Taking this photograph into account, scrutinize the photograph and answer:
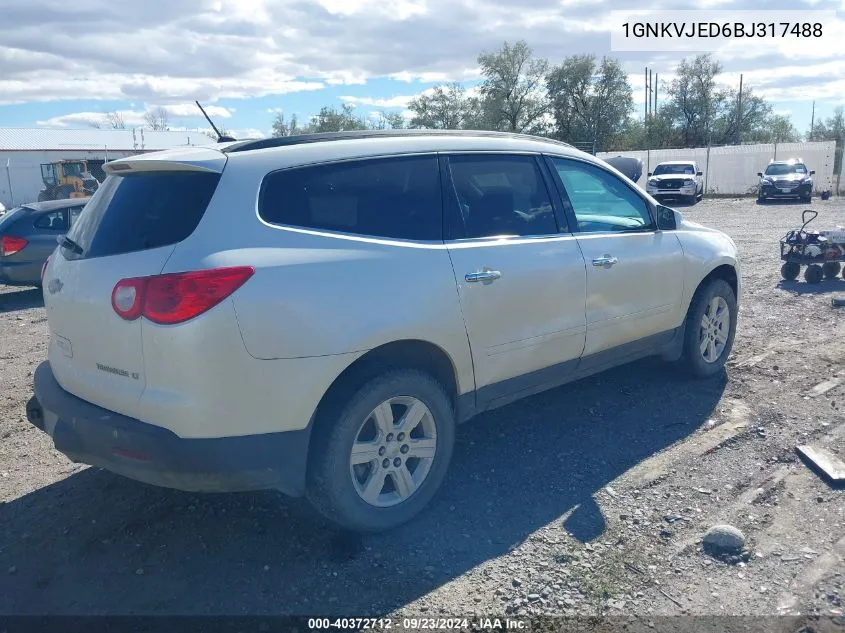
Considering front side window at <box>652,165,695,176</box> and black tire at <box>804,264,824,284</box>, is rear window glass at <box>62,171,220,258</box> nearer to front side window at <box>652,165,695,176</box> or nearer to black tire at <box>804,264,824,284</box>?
black tire at <box>804,264,824,284</box>

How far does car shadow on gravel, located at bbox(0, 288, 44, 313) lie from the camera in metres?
10.3

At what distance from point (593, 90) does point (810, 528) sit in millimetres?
50025

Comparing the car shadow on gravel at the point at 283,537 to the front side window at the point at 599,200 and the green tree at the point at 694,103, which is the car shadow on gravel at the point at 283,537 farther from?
the green tree at the point at 694,103

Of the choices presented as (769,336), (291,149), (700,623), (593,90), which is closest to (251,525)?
(291,149)

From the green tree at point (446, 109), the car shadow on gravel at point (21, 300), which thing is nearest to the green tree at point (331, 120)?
the green tree at point (446, 109)

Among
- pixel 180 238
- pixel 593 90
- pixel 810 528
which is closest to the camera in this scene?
pixel 180 238

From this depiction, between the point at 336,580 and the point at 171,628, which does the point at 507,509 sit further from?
the point at 171,628

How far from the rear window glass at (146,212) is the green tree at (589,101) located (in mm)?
48069

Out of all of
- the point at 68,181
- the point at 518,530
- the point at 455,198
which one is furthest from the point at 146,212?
the point at 68,181

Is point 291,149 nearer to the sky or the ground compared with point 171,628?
nearer to the sky

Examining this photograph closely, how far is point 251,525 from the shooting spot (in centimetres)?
375

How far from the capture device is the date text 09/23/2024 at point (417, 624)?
117 inches

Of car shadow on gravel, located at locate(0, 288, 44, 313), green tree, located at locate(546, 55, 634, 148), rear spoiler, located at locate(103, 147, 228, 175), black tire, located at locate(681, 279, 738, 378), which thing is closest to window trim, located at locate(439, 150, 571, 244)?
A: rear spoiler, located at locate(103, 147, 228, 175)

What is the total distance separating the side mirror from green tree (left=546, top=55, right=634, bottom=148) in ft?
150
